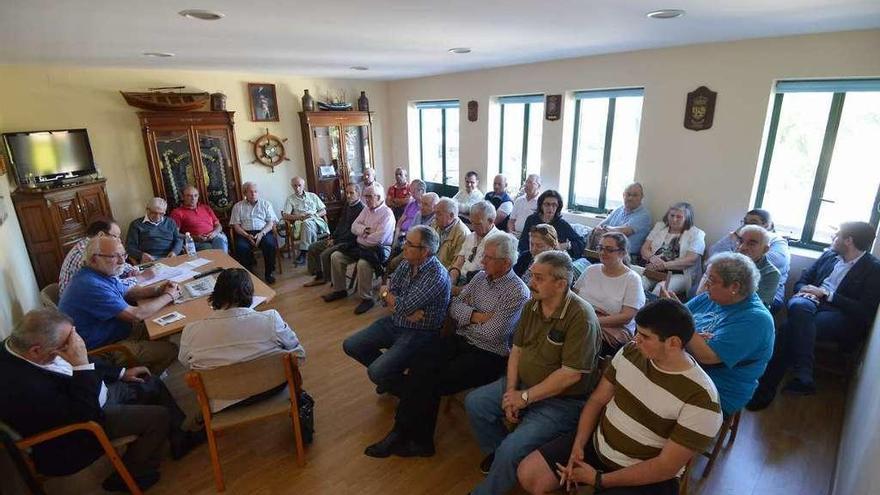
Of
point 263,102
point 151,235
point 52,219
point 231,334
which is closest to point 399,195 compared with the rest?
point 263,102

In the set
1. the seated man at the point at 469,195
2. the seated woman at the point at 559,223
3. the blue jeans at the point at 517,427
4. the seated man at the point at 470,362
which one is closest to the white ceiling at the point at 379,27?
the seated woman at the point at 559,223

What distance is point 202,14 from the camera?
2.28m

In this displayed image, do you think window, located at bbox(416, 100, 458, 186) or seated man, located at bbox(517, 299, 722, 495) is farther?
window, located at bbox(416, 100, 458, 186)

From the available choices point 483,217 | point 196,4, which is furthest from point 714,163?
point 196,4

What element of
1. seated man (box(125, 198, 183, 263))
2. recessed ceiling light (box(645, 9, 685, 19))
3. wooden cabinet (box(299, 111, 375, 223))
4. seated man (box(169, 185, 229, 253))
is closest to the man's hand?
seated man (box(125, 198, 183, 263))

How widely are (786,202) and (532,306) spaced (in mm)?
3027

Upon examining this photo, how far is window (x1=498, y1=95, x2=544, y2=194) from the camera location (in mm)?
5160

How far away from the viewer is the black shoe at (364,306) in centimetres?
404

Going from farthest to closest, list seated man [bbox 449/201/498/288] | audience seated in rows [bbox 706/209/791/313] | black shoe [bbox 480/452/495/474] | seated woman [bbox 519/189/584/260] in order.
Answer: seated woman [bbox 519/189/584/260] → seated man [bbox 449/201/498/288] → audience seated in rows [bbox 706/209/791/313] → black shoe [bbox 480/452/495/474]

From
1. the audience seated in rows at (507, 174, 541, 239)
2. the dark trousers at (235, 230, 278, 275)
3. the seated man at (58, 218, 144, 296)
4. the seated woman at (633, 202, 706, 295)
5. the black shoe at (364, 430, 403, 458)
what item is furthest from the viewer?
the dark trousers at (235, 230, 278, 275)

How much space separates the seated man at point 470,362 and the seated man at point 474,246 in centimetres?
95

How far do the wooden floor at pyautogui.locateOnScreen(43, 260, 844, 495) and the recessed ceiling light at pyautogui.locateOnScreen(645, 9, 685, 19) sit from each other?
2421mm

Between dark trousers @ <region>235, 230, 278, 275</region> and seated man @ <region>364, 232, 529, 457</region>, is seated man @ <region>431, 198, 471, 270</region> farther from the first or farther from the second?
dark trousers @ <region>235, 230, 278, 275</region>

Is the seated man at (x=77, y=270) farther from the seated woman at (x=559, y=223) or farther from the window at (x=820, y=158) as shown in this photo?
the window at (x=820, y=158)
